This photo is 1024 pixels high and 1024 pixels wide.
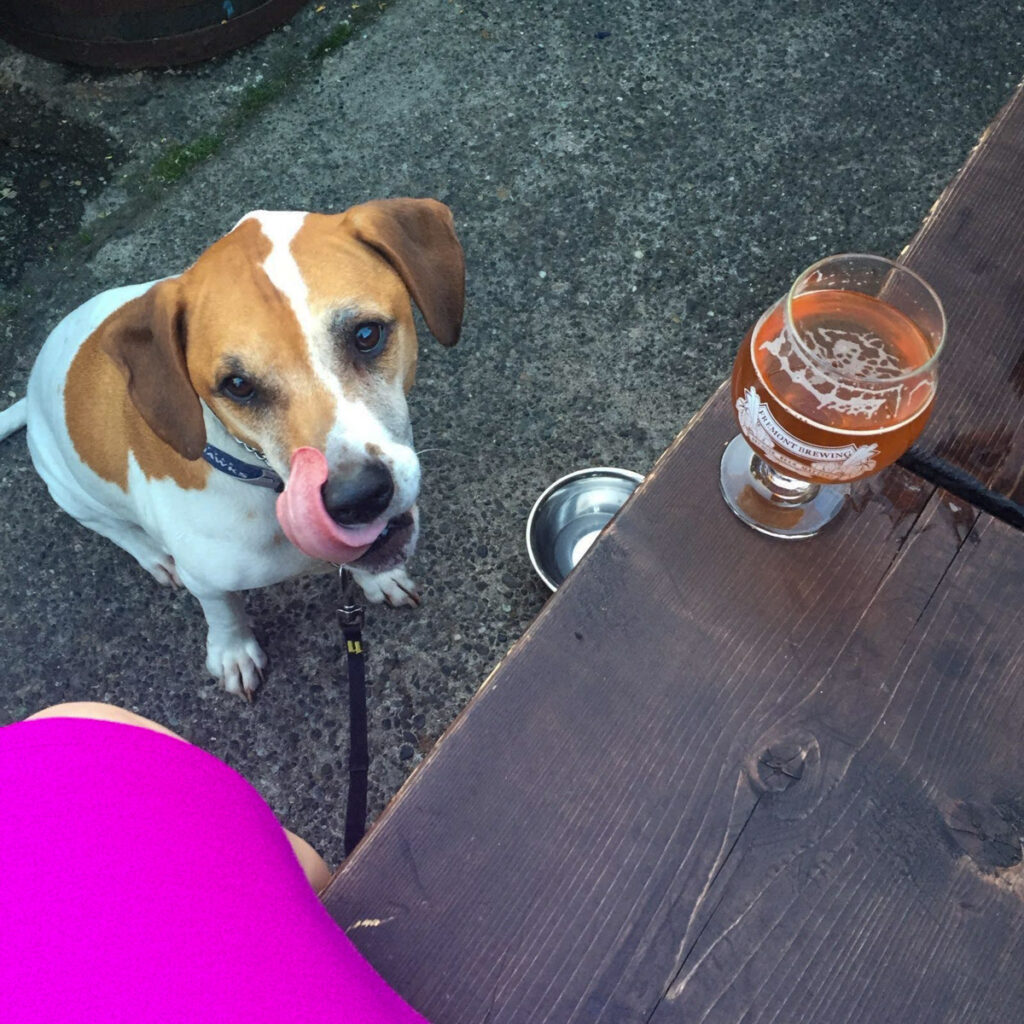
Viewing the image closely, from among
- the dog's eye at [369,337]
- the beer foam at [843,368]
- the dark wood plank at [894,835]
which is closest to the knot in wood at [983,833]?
the dark wood plank at [894,835]

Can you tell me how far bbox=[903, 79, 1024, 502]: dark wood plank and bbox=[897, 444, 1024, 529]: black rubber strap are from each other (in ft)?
0.04

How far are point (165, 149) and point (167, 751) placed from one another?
289 centimetres

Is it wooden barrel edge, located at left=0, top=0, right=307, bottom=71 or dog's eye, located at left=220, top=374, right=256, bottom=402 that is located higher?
dog's eye, located at left=220, top=374, right=256, bottom=402

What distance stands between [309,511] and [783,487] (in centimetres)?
81

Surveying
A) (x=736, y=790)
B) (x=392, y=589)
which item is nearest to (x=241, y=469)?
(x=392, y=589)

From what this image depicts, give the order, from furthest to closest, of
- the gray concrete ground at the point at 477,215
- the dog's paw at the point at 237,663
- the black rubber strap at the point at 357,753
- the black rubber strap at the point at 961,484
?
the gray concrete ground at the point at 477,215 → the dog's paw at the point at 237,663 → the black rubber strap at the point at 357,753 → the black rubber strap at the point at 961,484

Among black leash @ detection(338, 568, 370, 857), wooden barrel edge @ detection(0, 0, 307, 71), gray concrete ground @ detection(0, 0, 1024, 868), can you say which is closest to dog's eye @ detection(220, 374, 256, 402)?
black leash @ detection(338, 568, 370, 857)

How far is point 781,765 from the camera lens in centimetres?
109

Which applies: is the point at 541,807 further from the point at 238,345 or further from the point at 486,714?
the point at 238,345

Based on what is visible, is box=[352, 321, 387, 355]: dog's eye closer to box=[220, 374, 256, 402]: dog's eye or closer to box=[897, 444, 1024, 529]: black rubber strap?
box=[220, 374, 256, 402]: dog's eye

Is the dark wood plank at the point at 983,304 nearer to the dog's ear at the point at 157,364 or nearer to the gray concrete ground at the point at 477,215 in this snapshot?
the dog's ear at the point at 157,364

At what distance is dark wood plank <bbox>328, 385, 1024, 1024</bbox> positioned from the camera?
1010 millimetres

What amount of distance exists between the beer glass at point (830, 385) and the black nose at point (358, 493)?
660 millimetres

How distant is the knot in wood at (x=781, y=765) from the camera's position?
109 centimetres
